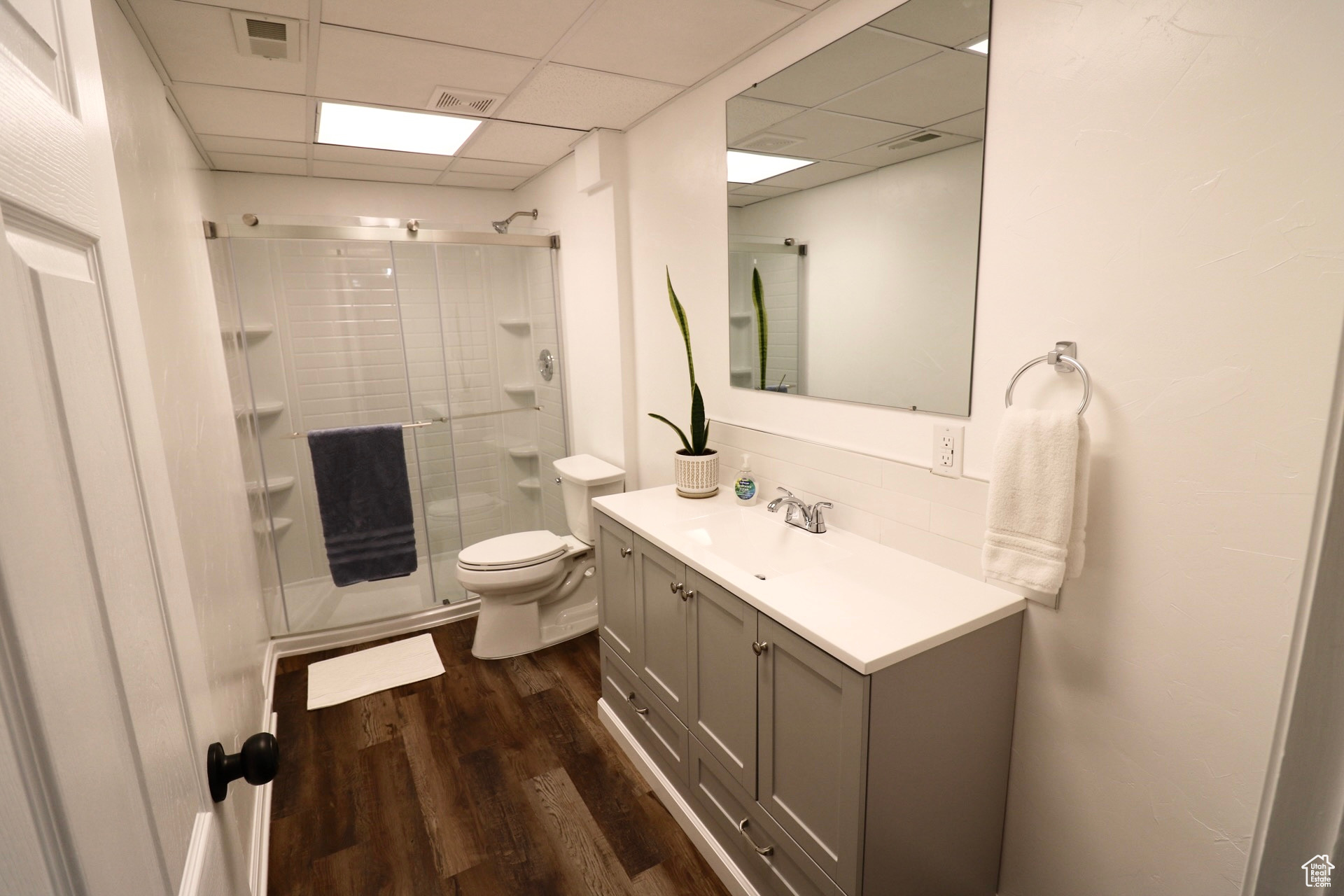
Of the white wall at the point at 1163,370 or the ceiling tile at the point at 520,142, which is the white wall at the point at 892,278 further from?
the ceiling tile at the point at 520,142

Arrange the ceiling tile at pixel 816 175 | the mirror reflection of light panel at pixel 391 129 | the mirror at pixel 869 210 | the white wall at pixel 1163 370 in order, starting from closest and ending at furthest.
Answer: the white wall at pixel 1163 370 < the mirror at pixel 869 210 < the ceiling tile at pixel 816 175 < the mirror reflection of light panel at pixel 391 129

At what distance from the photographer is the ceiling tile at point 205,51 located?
1.63 metres

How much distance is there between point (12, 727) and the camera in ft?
1.02

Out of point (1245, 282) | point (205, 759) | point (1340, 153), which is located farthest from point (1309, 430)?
point (205, 759)

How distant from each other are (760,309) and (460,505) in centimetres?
209

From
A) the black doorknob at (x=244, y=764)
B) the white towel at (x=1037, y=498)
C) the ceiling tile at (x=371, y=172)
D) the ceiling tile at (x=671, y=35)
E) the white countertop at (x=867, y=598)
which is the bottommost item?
the white countertop at (x=867, y=598)

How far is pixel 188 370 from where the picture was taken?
1.73 meters

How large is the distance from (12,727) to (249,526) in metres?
2.74

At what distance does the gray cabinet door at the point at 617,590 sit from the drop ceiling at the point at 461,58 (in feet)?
4.76

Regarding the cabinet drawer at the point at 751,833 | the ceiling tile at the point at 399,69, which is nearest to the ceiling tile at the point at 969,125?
the ceiling tile at the point at 399,69

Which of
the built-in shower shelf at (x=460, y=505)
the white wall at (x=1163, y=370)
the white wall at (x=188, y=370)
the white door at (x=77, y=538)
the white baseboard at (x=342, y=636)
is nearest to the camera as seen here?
the white door at (x=77, y=538)

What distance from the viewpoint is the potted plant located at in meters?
2.30

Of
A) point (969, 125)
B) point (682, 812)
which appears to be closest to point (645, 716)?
point (682, 812)

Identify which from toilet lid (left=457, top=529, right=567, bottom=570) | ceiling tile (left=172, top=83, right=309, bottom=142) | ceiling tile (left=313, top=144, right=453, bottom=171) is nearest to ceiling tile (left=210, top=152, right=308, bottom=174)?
ceiling tile (left=313, top=144, right=453, bottom=171)
